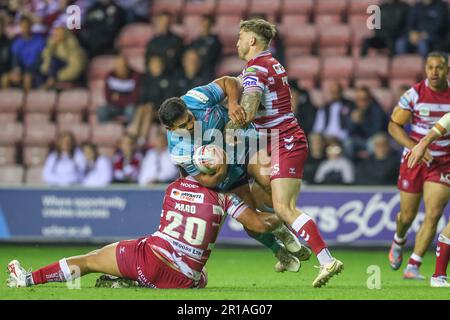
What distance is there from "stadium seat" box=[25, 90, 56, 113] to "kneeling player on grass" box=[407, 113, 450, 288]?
380 inches

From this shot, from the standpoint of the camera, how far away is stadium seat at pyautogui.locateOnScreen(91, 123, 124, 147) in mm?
17688

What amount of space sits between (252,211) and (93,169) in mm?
7191

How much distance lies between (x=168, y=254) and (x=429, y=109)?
3.42 m

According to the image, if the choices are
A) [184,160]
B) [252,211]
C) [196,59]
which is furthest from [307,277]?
[196,59]

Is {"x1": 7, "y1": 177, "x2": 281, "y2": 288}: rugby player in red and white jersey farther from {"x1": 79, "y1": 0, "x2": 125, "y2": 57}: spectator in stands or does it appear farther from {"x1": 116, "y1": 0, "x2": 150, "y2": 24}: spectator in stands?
{"x1": 116, "y1": 0, "x2": 150, "y2": 24}: spectator in stands

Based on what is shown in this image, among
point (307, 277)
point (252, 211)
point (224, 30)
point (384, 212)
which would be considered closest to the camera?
point (252, 211)

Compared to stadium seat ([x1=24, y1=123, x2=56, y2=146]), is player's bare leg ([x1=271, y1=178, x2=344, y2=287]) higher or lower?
higher

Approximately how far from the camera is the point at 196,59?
1702cm

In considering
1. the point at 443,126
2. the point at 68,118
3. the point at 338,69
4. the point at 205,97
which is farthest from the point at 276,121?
the point at 68,118

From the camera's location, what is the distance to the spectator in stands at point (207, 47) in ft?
56.8

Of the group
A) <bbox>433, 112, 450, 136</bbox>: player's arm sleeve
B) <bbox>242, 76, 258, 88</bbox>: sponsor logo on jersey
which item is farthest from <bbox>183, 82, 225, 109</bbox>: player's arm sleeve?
<bbox>433, 112, 450, 136</bbox>: player's arm sleeve

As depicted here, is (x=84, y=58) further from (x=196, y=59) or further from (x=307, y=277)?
(x=307, y=277)

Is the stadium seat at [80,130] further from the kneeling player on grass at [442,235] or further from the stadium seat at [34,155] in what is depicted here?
the kneeling player on grass at [442,235]

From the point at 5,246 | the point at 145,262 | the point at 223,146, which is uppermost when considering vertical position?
the point at 223,146
